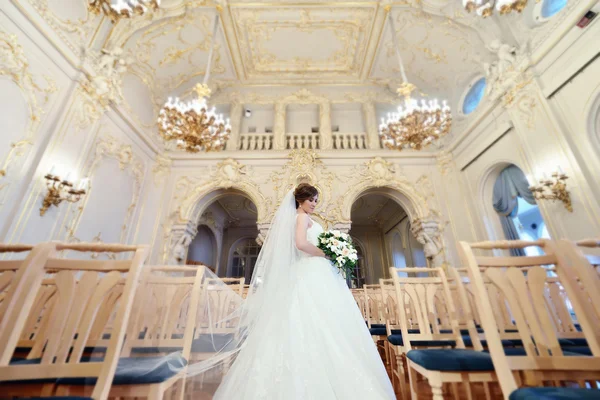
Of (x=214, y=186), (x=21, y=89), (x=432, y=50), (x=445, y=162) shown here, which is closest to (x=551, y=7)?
(x=432, y=50)

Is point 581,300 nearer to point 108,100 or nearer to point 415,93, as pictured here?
point 108,100

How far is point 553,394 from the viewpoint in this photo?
95cm

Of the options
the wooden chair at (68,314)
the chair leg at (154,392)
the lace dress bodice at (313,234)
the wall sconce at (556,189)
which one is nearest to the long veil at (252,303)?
the lace dress bodice at (313,234)

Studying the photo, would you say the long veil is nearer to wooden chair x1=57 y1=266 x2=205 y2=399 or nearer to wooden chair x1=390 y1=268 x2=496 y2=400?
wooden chair x1=57 y1=266 x2=205 y2=399

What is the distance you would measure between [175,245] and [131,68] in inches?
174

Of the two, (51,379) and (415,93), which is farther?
(415,93)

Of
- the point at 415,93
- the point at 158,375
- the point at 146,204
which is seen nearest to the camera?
the point at 158,375

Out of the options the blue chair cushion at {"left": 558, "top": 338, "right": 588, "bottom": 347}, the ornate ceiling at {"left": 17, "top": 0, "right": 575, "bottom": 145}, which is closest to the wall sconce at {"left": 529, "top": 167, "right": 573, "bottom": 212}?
the ornate ceiling at {"left": 17, "top": 0, "right": 575, "bottom": 145}

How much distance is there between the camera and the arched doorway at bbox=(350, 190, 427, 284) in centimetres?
985

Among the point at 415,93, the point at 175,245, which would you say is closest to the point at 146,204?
the point at 175,245

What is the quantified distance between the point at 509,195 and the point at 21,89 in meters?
8.92

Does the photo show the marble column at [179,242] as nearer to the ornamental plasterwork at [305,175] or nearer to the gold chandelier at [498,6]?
the ornamental plasterwork at [305,175]

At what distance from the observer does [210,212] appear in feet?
33.2

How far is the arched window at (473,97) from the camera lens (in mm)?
6375
